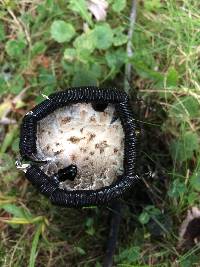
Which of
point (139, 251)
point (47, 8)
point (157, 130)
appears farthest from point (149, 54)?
point (139, 251)

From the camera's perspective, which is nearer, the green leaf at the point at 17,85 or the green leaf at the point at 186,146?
the green leaf at the point at 186,146

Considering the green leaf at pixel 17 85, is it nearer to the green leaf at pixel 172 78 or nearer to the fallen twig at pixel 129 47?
the fallen twig at pixel 129 47

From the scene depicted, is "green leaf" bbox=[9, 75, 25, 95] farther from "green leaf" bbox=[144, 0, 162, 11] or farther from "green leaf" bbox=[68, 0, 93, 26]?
"green leaf" bbox=[144, 0, 162, 11]

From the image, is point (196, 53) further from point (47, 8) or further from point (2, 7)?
point (2, 7)

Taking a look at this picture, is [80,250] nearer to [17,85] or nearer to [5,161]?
[5,161]

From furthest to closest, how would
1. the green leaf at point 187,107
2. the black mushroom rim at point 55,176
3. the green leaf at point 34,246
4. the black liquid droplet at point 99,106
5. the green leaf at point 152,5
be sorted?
1. the green leaf at point 152,5
2. the green leaf at point 187,107
3. the green leaf at point 34,246
4. the black liquid droplet at point 99,106
5. the black mushroom rim at point 55,176

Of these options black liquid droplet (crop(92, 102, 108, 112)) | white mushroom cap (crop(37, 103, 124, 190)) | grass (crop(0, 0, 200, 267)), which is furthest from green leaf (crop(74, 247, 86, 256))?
black liquid droplet (crop(92, 102, 108, 112))

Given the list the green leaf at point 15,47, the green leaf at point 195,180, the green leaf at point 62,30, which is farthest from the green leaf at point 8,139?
the green leaf at point 195,180
